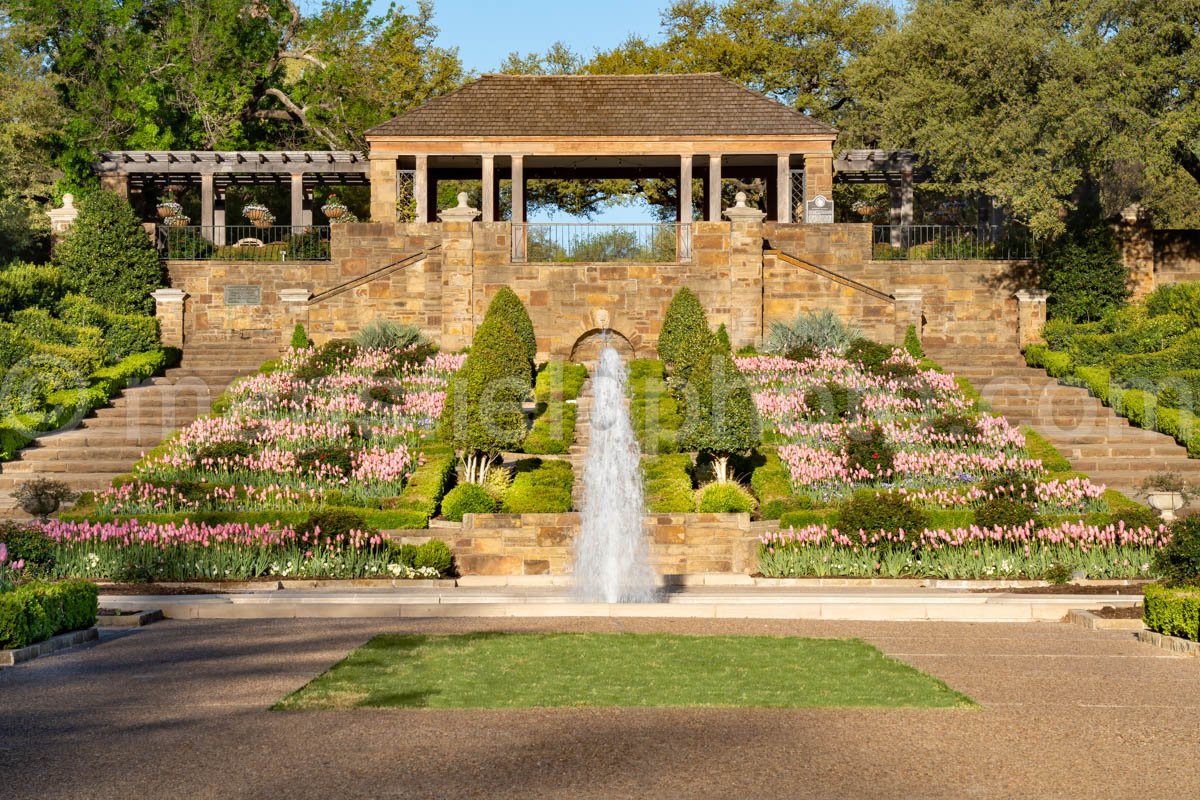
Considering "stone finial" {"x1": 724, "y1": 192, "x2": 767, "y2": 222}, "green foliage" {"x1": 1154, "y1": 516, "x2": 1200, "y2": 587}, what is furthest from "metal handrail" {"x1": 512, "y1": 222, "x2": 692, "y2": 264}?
"green foliage" {"x1": 1154, "y1": 516, "x2": 1200, "y2": 587}

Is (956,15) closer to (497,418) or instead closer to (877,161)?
(877,161)

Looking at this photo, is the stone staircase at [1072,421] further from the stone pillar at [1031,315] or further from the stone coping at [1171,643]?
the stone coping at [1171,643]

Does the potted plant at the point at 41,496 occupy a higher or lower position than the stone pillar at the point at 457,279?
lower

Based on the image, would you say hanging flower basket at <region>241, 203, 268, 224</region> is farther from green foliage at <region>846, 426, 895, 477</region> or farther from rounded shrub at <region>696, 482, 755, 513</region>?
rounded shrub at <region>696, 482, 755, 513</region>

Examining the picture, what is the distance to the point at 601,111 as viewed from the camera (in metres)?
36.9

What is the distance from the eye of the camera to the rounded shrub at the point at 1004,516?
1944cm

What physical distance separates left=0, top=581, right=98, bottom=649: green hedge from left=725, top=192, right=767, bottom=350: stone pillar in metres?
20.2

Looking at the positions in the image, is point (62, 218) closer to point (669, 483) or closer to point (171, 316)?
point (171, 316)

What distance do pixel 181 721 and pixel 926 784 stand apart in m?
5.12

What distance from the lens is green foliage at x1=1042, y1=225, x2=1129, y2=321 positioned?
3366 centimetres

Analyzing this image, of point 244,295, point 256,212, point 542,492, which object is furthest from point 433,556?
point 256,212

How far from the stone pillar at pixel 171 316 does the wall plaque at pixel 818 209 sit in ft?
50.6

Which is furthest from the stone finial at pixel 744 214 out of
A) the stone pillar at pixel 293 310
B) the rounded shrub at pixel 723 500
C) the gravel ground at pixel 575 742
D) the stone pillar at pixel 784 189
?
the gravel ground at pixel 575 742

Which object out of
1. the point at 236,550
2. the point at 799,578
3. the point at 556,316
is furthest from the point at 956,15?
the point at 236,550
